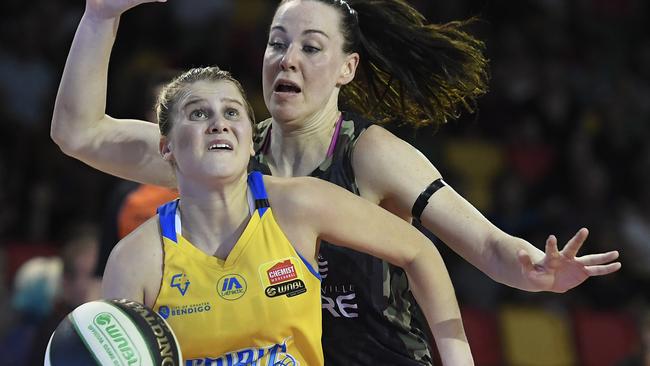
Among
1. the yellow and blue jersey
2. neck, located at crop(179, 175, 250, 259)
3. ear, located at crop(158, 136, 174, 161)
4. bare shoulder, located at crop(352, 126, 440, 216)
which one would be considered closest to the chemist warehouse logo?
the yellow and blue jersey

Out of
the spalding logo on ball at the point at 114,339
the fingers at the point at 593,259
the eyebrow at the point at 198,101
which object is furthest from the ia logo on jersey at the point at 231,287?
the fingers at the point at 593,259

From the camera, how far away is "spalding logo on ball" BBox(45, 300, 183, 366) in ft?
8.55

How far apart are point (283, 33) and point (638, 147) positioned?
6.41m

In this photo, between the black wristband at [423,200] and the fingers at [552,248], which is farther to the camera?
the black wristband at [423,200]

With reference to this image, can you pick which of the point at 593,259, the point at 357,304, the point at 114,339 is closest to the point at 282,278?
the point at 114,339

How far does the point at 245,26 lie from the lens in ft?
30.6

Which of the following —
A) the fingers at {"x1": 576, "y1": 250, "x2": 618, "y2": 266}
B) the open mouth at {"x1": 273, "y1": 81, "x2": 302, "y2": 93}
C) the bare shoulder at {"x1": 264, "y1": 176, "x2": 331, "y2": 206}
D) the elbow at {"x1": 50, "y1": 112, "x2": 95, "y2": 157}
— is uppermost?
the open mouth at {"x1": 273, "y1": 81, "x2": 302, "y2": 93}

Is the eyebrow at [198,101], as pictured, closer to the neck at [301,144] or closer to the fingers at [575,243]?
the neck at [301,144]

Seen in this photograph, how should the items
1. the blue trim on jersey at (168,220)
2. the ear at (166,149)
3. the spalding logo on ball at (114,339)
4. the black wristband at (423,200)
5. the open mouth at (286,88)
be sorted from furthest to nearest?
the open mouth at (286,88) → the black wristband at (423,200) → the ear at (166,149) → the blue trim on jersey at (168,220) → the spalding logo on ball at (114,339)

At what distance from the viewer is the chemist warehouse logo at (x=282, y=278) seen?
2904mm

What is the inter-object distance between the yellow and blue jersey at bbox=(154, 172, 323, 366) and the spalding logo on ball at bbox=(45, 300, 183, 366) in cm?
18

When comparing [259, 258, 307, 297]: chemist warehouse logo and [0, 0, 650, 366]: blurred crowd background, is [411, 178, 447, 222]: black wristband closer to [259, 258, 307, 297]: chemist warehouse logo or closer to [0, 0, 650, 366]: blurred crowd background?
[259, 258, 307, 297]: chemist warehouse logo

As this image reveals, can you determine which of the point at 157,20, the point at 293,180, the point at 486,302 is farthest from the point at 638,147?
the point at 293,180

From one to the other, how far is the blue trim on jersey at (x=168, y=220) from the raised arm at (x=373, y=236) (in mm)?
270
